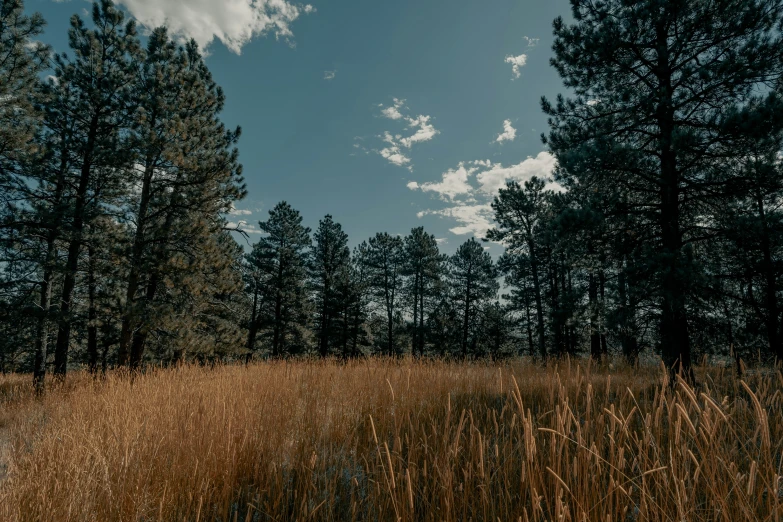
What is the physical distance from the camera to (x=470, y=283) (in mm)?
27734

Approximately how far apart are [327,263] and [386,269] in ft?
17.8

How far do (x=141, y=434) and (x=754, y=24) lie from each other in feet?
37.4

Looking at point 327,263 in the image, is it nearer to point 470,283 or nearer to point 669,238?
point 470,283

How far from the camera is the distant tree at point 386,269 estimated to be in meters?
28.6

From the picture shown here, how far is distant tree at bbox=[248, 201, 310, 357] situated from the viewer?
23.4 metres

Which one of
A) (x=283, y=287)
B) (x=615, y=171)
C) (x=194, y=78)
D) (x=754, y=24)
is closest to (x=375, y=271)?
(x=283, y=287)

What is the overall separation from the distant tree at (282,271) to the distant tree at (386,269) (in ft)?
21.1

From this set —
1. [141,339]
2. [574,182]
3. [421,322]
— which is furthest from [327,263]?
[574,182]

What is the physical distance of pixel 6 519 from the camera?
201 centimetres

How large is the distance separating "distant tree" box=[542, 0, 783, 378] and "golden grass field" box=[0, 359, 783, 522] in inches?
190

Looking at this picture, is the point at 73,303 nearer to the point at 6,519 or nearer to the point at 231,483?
the point at 6,519

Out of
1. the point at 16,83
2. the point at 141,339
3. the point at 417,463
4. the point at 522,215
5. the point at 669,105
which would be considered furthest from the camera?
the point at 522,215

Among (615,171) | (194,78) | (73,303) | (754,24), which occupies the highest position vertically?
(194,78)

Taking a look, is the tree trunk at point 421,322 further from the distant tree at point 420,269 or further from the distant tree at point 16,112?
the distant tree at point 16,112
